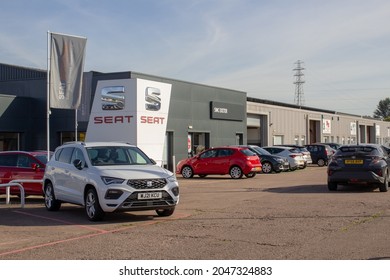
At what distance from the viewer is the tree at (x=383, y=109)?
17962 cm

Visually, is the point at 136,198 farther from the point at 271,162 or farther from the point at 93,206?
the point at 271,162

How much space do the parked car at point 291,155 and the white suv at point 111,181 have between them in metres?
19.5

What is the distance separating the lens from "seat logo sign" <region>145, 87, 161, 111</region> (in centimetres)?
2881

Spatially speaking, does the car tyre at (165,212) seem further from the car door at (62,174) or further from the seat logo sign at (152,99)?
the seat logo sign at (152,99)

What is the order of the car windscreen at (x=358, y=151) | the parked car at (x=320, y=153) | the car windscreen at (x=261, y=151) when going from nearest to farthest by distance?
the car windscreen at (x=358, y=151), the car windscreen at (x=261, y=151), the parked car at (x=320, y=153)

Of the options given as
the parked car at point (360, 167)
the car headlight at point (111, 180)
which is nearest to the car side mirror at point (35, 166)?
the car headlight at point (111, 180)

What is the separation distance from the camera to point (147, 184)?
11.4 m

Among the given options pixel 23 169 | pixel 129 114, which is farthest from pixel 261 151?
pixel 23 169

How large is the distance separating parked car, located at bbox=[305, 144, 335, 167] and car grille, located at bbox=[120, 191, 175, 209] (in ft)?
92.5

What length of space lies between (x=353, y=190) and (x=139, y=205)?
8987 mm

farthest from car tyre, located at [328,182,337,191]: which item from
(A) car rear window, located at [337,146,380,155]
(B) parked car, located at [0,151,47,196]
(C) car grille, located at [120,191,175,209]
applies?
(B) parked car, located at [0,151,47,196]

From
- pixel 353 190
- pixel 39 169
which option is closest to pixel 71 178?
pixel 39 169

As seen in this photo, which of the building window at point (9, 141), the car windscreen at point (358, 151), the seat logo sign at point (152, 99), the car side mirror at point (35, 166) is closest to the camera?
the car side mirror at point (35, 166)
